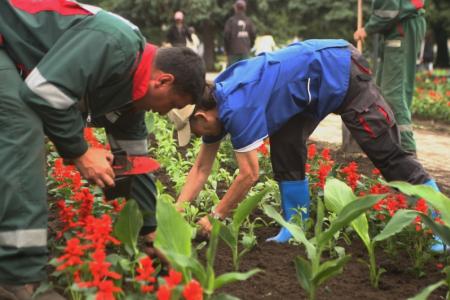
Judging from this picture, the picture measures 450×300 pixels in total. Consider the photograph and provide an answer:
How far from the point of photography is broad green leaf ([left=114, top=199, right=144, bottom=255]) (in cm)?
289

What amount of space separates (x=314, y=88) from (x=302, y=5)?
22459mm

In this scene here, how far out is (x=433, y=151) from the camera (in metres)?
8.36

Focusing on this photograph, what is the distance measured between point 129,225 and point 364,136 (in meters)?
1.81

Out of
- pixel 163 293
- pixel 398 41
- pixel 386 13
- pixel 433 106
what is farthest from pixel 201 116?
pixel 433 106

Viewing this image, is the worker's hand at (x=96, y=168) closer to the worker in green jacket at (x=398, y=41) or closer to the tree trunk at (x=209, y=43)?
the worker in green jacket at (x=398, y=41)

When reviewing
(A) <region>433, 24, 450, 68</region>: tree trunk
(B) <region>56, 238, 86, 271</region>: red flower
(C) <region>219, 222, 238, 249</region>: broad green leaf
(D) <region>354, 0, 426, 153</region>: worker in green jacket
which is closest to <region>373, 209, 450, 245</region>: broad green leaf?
(C) <region>219, 222, 238, 249</region>: broad green leaf

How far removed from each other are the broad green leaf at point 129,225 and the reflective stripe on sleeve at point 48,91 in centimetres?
48

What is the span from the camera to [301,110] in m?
4.23

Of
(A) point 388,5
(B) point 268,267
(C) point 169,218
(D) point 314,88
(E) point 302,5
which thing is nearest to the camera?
(C) point 169,218

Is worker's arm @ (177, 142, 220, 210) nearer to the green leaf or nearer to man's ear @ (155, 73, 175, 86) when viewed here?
man's ear @ (155, 73, 175, 86)

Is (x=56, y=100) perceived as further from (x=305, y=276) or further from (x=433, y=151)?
(x=433, y=151)

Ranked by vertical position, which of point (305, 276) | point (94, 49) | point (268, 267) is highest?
point (94, 49)

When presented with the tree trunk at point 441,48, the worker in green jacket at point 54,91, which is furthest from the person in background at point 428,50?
the worker in green jacket at point 54,91

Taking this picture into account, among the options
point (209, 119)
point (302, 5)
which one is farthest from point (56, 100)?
point (302, 5)
